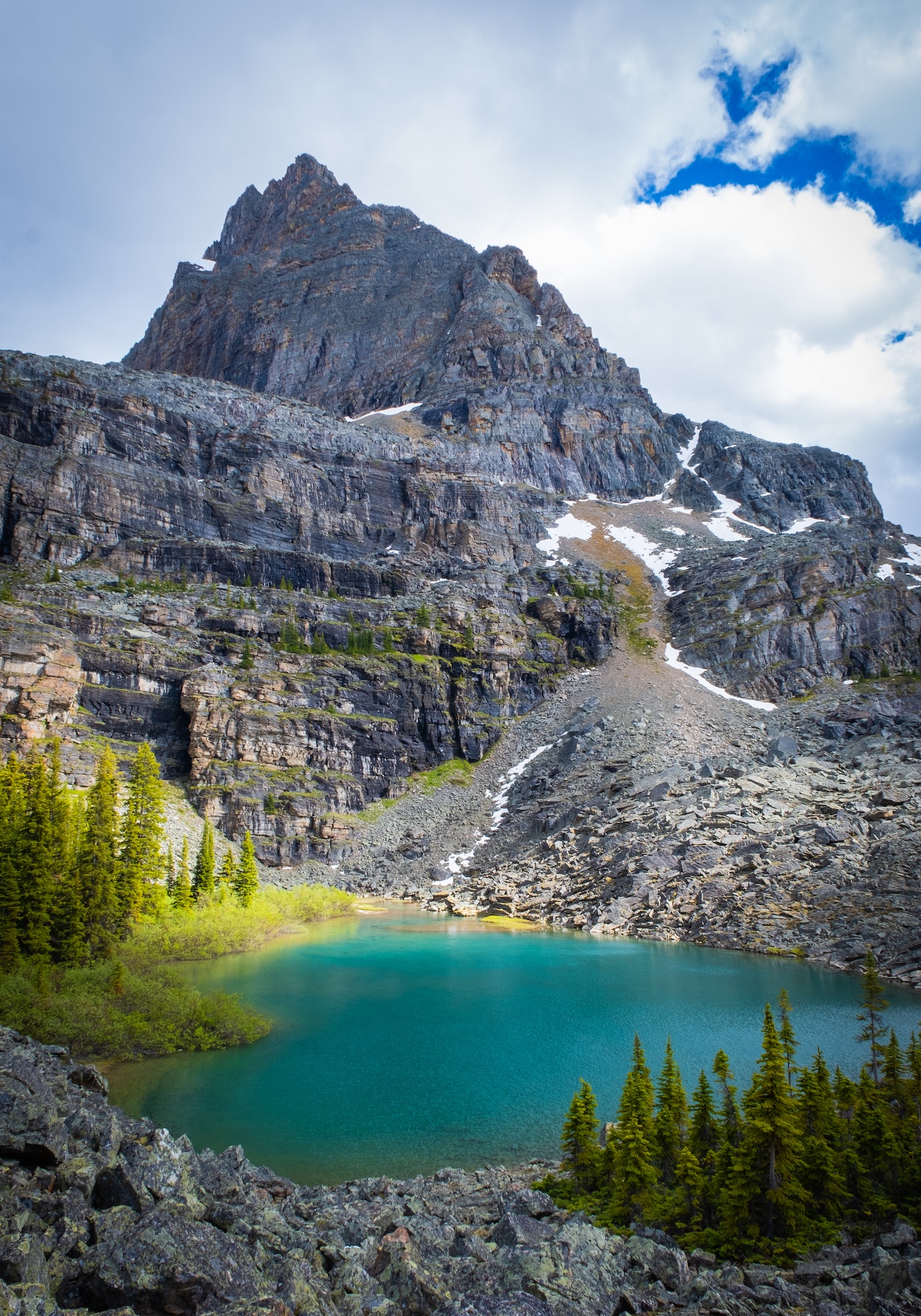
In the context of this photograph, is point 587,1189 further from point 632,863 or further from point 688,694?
point 688,694

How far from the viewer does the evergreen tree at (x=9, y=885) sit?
33531 mm

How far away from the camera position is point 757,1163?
51.7 ft

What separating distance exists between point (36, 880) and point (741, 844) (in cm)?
4808

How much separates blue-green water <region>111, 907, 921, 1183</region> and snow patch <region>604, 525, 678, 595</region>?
303ft

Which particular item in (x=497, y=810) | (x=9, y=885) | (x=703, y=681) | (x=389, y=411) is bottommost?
(x=9, y=885)

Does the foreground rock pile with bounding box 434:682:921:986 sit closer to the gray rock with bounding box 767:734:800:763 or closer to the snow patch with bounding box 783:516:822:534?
the gray rock with bounding box 767:734:800:763

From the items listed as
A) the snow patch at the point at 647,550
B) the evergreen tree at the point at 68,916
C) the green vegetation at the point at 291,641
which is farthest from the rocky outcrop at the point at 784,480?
the evergreen tree at the point at 68,916

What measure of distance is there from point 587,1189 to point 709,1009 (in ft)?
63.0

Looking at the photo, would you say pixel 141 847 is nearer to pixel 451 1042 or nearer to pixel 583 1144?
pixel 451 1042

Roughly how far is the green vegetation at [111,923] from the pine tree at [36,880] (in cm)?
6

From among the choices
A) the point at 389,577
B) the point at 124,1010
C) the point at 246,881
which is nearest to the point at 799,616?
the point at 389,577

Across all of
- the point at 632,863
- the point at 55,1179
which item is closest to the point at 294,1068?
the point at 55,1179

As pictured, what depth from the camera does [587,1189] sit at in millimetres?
17344

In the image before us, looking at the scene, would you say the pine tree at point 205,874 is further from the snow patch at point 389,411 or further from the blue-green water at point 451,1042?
the snow patch at point 389,411
